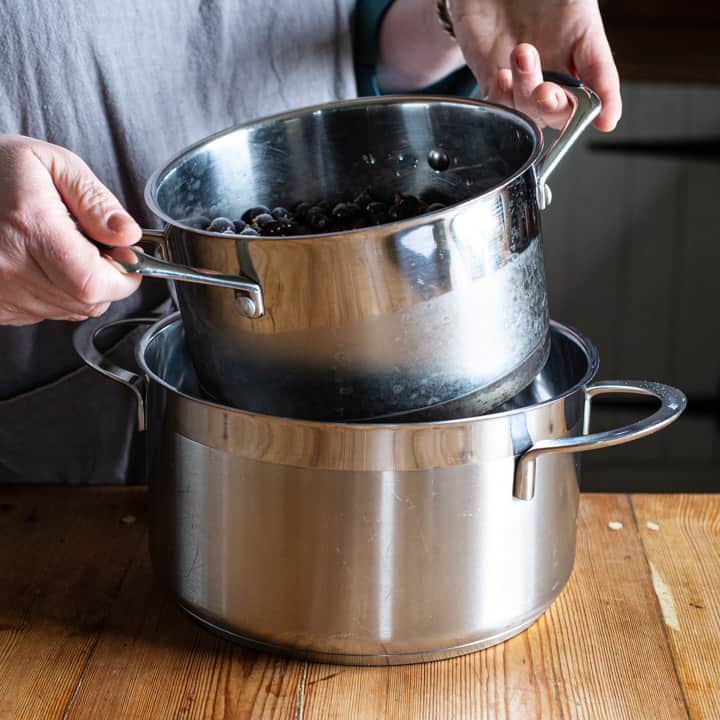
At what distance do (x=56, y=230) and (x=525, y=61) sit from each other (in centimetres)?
36

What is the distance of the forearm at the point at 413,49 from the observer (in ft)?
3.14

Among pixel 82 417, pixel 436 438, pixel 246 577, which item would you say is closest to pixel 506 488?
pixel 436 438

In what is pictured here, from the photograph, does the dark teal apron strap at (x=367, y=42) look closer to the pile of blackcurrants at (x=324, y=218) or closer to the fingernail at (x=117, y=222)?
the pile of blackcurrants at (x=324, y=218)

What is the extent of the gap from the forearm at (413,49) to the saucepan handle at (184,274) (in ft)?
1.43

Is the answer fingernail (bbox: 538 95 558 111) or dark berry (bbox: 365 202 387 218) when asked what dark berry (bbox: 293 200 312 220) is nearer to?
dark berry (bbox: 365 202 387 218)

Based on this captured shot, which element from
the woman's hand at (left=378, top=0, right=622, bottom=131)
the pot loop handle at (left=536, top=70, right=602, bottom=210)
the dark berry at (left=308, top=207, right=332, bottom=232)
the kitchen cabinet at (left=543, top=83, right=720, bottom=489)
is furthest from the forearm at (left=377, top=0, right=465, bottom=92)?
the kitchen cabinet at (left=543, top=83, right=720, bottom=489)

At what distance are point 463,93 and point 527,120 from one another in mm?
356

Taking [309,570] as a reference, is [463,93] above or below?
above

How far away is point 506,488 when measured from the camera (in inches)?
25.4

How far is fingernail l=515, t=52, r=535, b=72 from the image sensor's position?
0.76 meters

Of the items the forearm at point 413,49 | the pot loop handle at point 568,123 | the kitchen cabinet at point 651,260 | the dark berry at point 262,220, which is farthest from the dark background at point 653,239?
the dark berry at point 262,220

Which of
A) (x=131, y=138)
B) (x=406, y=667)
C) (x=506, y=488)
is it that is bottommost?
(x=406, y=667)

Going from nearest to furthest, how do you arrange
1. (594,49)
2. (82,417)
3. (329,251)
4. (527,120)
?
(329,251) < (527,120) < (594,49) < (82,417)

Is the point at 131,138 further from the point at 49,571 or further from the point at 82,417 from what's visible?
the point at 49,571
